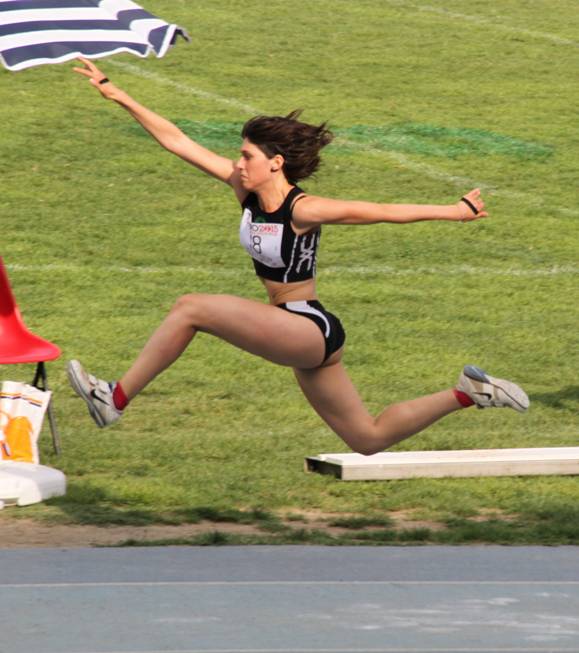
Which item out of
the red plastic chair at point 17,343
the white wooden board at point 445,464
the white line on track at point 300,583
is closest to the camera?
the white line on track at point 300,583

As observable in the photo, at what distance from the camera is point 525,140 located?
19.2m

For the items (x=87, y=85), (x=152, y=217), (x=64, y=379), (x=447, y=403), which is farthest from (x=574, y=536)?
(x=87, y=85)

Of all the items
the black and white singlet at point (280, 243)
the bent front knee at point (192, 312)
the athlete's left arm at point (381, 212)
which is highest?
the athlete's left arm at point (381, 212)

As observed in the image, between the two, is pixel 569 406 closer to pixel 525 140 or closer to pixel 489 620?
pixel 489 620

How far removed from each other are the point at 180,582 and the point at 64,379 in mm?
4589

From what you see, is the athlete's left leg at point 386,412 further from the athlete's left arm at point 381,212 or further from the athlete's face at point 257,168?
the athlete's face at point 257,168

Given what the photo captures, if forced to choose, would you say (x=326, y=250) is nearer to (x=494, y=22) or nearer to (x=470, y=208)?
(x=470, y=208)

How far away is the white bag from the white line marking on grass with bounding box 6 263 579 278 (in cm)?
527

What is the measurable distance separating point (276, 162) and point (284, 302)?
0.66 meters

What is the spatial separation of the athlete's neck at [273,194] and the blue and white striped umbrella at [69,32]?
90 centimetres

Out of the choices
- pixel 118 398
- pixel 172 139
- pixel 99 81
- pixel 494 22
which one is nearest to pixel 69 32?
pixel 99 81

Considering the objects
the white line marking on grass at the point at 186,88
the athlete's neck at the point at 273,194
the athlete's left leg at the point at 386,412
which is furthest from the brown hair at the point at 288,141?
the white line marking on grass at the point at 186,88

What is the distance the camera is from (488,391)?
7.84 meters

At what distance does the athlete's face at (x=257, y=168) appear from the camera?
296 inches
